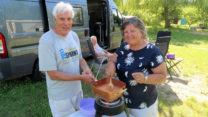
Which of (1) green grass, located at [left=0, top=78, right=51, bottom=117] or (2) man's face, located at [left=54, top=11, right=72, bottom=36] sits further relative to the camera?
(1) green grass, located at [left=0, top=78, right=51, bottom=117]

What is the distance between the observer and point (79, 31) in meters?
4.67

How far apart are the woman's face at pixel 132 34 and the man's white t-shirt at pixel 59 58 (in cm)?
63

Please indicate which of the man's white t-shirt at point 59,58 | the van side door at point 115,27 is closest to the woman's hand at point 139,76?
the man's white t-shirt at point 59,58

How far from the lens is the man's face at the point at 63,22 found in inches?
56.2

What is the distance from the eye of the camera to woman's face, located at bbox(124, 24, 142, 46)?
1.41 m

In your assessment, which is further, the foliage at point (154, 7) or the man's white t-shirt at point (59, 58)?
the foliage at point (154, 7)

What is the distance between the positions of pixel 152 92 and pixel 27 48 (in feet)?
9.50

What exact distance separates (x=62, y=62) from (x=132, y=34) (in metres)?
0.76

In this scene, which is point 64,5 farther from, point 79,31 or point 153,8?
point 153,8

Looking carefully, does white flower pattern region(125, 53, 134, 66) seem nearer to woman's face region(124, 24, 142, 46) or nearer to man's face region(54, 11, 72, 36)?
woman's face region(124, 24, 142, 46)

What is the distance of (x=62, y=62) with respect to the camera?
1.55 meters

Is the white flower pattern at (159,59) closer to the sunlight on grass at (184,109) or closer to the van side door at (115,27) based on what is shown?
the sunlight on grass at (184,109)

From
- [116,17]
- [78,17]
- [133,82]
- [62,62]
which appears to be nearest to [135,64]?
[133,82]

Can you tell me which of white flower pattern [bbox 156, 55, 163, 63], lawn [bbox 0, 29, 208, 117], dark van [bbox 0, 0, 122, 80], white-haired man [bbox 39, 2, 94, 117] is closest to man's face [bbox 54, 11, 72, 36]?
white-haired man [bbox 39, 2, 94, 117]
